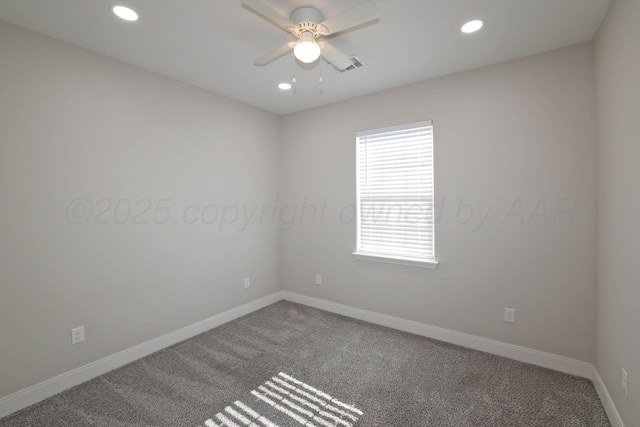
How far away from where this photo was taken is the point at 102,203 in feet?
8.32

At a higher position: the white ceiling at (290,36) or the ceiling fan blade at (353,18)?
the white ceiling at (290,36)

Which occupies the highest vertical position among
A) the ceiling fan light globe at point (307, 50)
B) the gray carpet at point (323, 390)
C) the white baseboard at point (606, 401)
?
the ceiling fan light globe at point (307, 50)

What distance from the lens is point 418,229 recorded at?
127 inches

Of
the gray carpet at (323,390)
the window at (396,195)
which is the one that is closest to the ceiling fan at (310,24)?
the window at (396,195)

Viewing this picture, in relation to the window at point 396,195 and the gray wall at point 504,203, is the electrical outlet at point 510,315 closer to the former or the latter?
the gray wall at point 504,203

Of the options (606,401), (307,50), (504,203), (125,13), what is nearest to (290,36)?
(307,50)

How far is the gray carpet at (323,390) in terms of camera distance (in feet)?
6.48

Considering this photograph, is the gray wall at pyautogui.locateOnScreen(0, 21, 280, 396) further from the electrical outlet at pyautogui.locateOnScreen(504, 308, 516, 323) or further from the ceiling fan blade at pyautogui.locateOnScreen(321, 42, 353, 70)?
the electrical outlet at pyautogui.locateOnScreen(504, 308, 516, 323)

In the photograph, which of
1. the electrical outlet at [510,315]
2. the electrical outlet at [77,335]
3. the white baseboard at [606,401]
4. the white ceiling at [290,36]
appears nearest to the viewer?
the white baseboard at [606,401]

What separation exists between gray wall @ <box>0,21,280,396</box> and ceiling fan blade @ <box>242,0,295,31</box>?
173 cm

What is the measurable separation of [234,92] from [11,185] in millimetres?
2157

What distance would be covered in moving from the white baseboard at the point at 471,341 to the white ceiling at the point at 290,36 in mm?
2607

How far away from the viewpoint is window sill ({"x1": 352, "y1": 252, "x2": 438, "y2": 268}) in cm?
309

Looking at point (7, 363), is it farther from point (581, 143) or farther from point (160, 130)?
point (581, 143)
